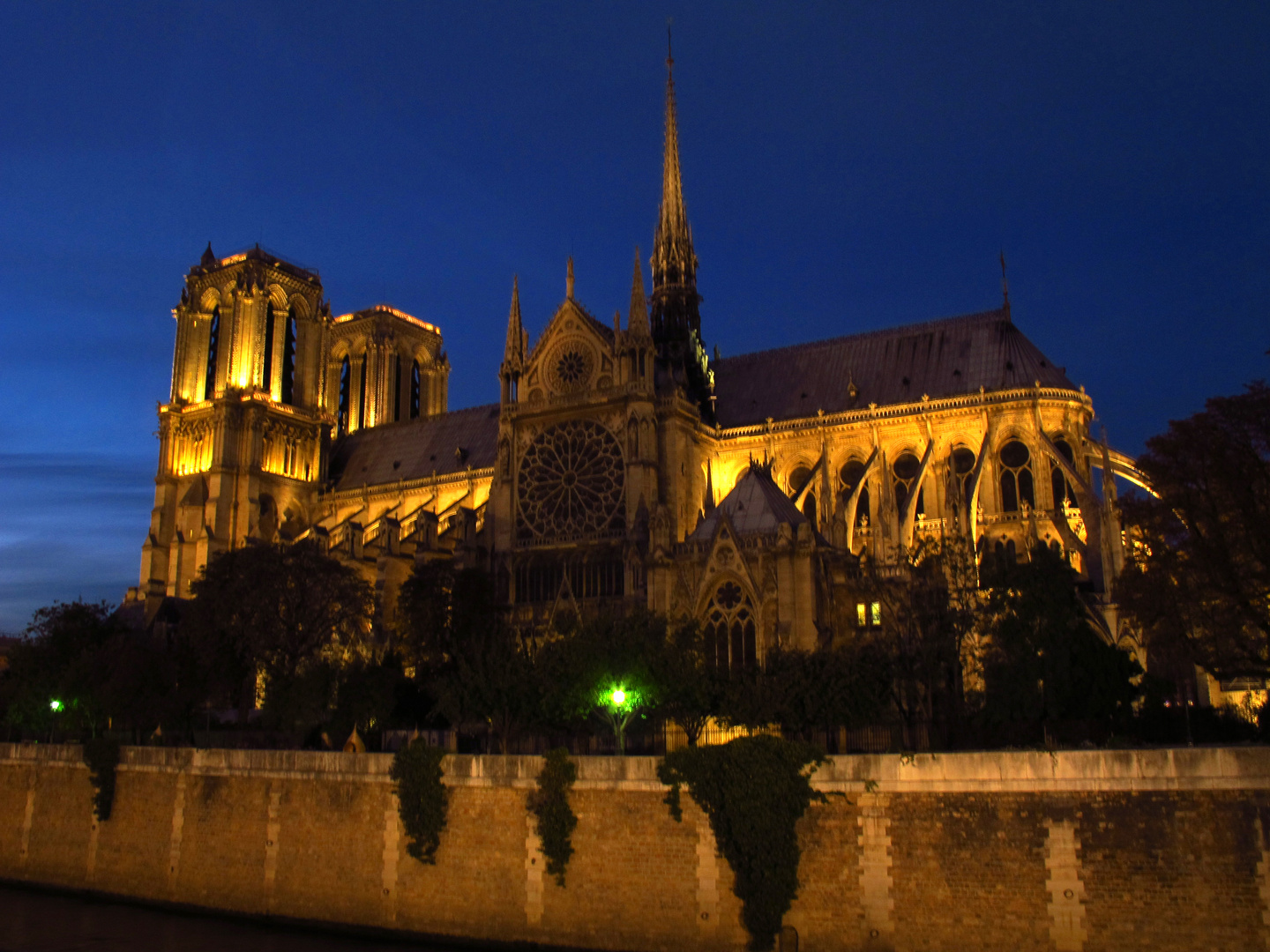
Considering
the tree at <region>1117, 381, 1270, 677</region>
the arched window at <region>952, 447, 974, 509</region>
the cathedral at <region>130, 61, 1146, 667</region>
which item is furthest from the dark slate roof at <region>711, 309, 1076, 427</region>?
the tree at <region>1117, 381, 1270, 677</region>

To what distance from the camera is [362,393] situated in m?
84.2

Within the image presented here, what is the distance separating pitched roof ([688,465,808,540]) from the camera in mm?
39906

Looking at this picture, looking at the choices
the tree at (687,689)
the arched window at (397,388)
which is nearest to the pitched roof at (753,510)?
the tree at (687,689)

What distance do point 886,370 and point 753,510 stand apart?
19948 millimetres

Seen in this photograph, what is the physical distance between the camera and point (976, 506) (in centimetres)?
4994

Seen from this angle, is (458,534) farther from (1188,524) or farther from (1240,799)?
(1240,799)

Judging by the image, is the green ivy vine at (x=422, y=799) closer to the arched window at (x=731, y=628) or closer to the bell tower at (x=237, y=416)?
the arched window at (x=731, y=628)

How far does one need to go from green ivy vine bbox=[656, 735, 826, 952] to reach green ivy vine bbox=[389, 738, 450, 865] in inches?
266

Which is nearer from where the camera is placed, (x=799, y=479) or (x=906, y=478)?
(x=906, y=478)

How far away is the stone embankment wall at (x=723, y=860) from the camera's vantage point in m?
18.8

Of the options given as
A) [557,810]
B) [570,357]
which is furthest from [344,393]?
[557,810]

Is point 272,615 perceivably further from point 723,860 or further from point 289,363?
point 289,363

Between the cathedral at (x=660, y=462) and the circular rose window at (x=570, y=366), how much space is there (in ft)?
0.37

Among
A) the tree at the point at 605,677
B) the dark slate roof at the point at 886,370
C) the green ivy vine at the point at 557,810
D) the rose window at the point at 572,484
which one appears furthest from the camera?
the dark slate roof at the point at 886,370
